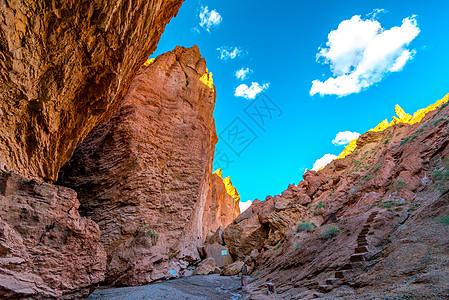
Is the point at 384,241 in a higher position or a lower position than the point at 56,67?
lower

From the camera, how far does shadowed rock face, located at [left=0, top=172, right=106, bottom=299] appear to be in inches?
183

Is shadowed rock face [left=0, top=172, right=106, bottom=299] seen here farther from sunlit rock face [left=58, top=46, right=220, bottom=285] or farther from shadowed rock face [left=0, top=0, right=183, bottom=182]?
sunlit rock face [left=58, top=46, right=220, bottom=285]

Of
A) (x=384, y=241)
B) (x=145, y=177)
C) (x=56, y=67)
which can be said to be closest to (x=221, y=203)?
(x=145, y=177)

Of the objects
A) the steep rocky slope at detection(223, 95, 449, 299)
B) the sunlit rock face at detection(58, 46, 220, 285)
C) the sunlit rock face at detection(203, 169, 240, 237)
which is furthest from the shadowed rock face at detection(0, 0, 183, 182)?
the sunlit rock face at detection(203, 169, 240, 237)

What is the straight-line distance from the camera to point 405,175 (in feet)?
35.5

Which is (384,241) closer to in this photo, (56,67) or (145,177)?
(56,67)

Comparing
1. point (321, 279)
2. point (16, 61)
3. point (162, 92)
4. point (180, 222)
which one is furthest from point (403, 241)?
point (162, 92)

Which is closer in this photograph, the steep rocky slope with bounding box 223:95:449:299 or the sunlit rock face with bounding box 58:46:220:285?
the steep rocky slope with bounding box 223:95:449:299

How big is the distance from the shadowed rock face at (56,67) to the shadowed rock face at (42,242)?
1060 mm

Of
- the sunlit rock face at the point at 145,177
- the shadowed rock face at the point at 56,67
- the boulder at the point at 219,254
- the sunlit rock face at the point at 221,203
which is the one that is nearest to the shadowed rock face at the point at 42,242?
the shadowed rock face at the point at 56,67

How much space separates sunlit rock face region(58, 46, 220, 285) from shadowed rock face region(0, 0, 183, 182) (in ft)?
15.5

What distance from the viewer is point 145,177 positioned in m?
15.1

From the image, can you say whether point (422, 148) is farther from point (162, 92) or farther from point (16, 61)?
point (162, 92)

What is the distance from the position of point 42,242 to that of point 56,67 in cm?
507
